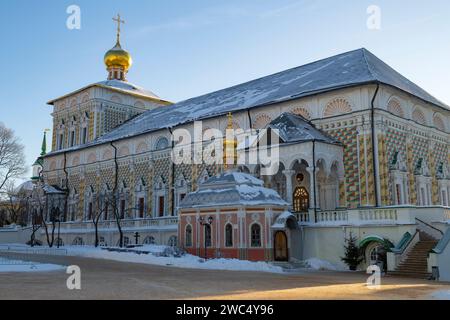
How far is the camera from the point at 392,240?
728 inches

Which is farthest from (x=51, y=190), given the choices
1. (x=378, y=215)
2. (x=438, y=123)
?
(x=438, y=123)

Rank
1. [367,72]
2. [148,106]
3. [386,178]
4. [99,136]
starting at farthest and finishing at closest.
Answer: [148,106] → [99,136] → [367,72] → [386,178]

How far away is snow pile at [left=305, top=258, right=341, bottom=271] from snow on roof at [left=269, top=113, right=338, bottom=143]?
5703mm

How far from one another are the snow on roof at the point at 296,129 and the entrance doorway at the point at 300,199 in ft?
10.5

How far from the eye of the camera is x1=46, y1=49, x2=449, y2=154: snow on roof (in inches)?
978

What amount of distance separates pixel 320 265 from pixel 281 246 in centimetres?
190

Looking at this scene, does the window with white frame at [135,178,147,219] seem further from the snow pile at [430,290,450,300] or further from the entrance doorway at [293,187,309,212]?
the snow pile at [430,290,450,300]

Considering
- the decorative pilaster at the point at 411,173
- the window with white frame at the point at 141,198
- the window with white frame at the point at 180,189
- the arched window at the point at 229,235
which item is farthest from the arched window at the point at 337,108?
the window with white frame at the point at 141,198

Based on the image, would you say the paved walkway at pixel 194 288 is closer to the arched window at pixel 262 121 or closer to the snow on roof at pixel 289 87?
the snow on roof at pixel 289 87

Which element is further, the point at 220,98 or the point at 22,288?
the point at 220,98

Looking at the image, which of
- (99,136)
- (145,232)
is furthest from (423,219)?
(99,136)

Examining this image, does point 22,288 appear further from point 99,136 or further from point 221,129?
point 99,136
